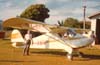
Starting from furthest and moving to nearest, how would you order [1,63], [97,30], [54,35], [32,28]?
[97,30] → [32,28] → [54,35] → [1,63]

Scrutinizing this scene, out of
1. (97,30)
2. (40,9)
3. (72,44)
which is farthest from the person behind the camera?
(40,9)

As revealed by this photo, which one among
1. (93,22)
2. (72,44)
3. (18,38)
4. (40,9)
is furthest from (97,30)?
(40,9)

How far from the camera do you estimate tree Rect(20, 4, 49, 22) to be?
261 feet

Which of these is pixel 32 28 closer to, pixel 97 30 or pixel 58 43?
pixel 58 43

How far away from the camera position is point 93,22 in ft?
124

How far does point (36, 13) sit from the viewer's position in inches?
3194

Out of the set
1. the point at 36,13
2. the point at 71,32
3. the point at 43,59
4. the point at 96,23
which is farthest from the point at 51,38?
the point at 36,13

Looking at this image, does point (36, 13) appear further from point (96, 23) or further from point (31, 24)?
point (31, 24)

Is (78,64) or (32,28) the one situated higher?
(32,28)

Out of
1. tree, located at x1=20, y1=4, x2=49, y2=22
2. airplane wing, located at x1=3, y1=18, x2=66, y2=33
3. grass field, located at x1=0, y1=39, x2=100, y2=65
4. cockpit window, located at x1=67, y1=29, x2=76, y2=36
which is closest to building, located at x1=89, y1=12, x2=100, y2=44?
grass field, located at x1=0, y1=39, x2=100, y2=65

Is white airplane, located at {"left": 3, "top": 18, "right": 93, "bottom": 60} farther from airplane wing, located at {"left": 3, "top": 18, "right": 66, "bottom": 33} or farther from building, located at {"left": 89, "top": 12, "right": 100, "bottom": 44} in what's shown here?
building, located at {"left": 89, "top": 12, "right": 100, "bottom": 44}

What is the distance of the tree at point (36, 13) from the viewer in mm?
79694

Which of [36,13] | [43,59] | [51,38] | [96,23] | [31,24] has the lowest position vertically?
[43,59]

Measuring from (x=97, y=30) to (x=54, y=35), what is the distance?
1606 centimetres
